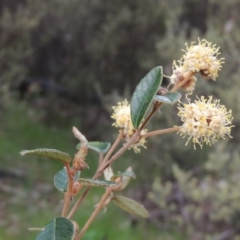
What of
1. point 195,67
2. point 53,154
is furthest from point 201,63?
point 53,154

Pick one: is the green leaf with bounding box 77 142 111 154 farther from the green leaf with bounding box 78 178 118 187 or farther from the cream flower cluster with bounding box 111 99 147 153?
the green leaf with bounding box 78 178 118 187

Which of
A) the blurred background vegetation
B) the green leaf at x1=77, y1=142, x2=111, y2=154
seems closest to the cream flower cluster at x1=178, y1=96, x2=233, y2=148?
the green leaf at x1=77, y1=142, x2=111, y2=154

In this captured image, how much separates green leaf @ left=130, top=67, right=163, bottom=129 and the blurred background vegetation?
1.68m

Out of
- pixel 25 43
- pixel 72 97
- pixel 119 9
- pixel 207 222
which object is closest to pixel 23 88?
pixel 72 97

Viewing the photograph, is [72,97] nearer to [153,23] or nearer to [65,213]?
[153,23]

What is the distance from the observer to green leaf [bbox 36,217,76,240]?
1.50 feet

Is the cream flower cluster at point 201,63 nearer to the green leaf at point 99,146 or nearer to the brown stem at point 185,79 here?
the brown stem at point 185,79

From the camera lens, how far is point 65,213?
475mm

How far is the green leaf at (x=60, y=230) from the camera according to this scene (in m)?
0.46

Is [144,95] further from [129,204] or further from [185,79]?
[129,204]

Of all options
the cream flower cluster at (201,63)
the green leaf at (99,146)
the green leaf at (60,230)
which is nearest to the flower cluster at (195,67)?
the cream flower cluster at (201,63)

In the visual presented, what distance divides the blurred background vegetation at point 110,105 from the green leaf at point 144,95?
1676 mm

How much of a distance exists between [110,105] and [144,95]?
104 inches

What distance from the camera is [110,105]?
317 cm
